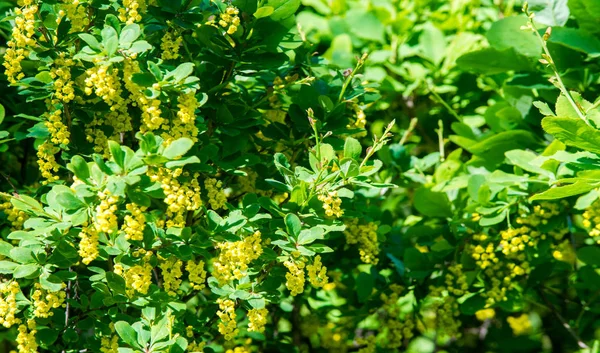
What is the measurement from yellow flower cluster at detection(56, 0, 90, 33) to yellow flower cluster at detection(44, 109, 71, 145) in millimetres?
213

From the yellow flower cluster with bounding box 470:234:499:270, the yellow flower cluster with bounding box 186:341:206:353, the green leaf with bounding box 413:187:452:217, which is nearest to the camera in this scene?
the yellow flower cluster with bounding box 186:341:206:353

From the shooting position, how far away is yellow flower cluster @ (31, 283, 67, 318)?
5.78 feet

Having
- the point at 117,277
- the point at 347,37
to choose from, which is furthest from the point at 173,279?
the point at 347,37

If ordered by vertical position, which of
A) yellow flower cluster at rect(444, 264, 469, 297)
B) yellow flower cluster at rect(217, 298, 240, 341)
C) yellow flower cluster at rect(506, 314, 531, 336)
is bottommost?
yellow flower cluster at rect(506, 314, 531, 336)

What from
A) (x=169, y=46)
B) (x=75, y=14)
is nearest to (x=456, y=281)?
(x=169, y=46)

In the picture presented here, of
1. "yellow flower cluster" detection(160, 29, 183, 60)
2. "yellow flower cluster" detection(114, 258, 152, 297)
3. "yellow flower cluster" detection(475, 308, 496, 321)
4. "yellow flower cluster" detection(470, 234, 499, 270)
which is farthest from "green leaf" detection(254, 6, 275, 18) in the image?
"yellow flower cluster" detection(475, 308, 496, 321)

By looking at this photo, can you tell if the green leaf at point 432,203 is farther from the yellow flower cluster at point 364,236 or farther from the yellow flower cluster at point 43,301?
the yellow flower cluster at point 43,301

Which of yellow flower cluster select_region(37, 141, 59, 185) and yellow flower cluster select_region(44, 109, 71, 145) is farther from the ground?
yellow flower cluster select_region(44, 109, 71, 145)

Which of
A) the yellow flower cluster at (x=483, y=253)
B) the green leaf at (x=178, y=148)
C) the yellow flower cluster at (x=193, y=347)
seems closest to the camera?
the green leaf at (x=178, y=148)

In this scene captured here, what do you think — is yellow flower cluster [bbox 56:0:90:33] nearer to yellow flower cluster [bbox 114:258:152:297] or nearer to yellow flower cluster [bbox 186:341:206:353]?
yellow flower cluster [bbox 114:258:152:297]

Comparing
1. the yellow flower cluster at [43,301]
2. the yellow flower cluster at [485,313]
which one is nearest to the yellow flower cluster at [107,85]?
the yellow flower cluster at [43,301]

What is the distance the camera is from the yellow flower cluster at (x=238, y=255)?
5.51ft

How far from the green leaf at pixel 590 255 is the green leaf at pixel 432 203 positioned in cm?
44

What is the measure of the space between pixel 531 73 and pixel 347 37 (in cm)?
74
